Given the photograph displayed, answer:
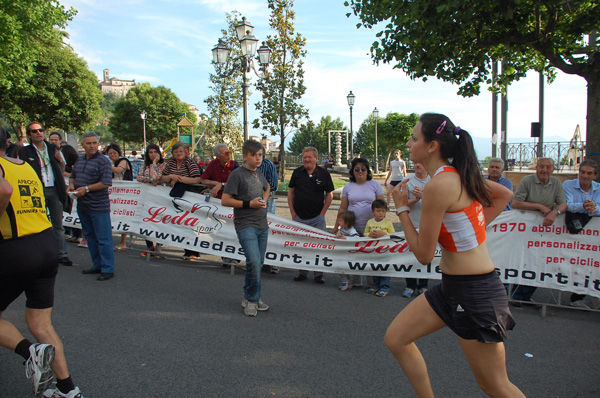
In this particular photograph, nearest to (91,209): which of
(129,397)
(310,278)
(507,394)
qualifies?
(310,278)

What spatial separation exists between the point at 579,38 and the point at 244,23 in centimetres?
847

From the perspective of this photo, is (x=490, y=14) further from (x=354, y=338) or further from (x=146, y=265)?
(x=146, y=265)

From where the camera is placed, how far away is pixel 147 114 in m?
67.8

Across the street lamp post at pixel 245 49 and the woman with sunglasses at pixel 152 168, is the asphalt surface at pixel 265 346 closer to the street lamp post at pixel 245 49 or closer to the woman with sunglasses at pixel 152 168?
the woman with sunglasses at pixel 152 168

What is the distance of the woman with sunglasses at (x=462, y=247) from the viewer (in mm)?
2293

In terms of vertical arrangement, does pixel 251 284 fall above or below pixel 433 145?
below

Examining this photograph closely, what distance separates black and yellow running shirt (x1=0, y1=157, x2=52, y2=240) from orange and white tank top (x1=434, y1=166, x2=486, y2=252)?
2.58 m

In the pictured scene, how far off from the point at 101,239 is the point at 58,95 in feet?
127

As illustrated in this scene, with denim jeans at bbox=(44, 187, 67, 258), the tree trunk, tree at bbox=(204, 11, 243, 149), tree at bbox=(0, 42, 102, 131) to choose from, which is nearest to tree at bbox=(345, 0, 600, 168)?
the tree trunk

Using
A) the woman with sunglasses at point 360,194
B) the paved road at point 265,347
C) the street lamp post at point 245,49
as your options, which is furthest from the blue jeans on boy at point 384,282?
the street lamp post at point 245,49

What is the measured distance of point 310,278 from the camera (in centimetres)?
669

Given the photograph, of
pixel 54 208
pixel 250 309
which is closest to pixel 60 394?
pixel 250 309

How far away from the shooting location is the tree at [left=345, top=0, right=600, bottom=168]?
26.6ft

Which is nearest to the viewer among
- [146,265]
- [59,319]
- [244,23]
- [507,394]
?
[507,394]
